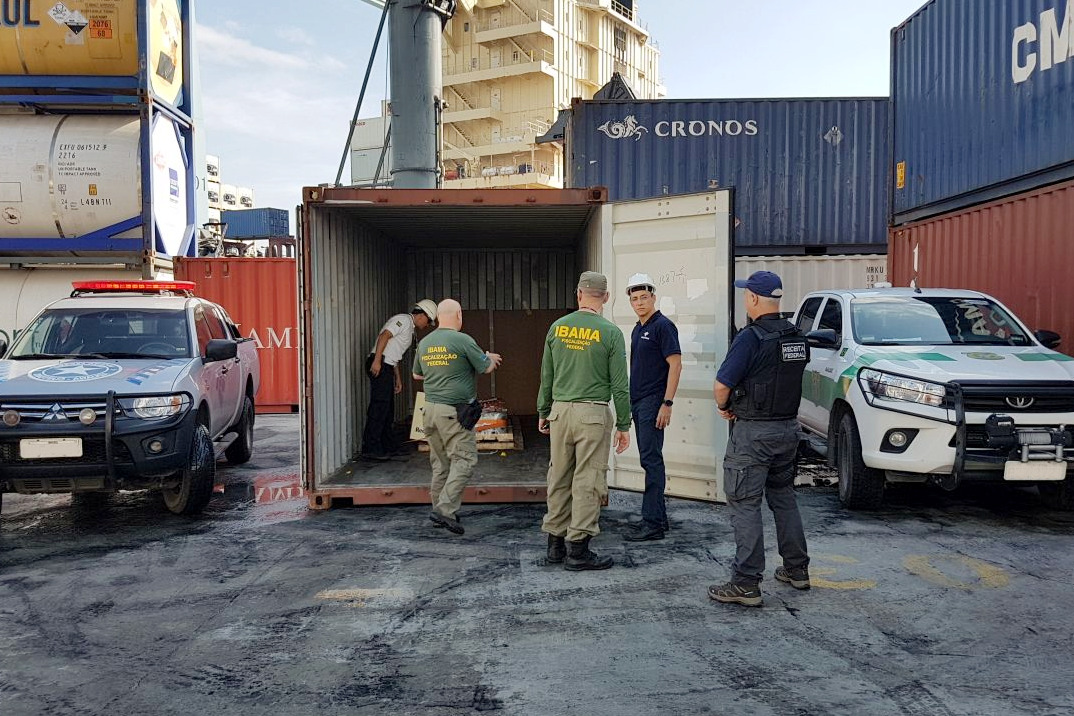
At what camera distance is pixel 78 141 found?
11.0 m

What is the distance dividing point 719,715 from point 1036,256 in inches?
259

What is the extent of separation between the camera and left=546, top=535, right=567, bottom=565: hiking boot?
5211 mm

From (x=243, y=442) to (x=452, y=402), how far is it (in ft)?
14.0

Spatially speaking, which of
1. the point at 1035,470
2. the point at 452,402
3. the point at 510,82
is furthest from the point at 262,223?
the point at 1035,470

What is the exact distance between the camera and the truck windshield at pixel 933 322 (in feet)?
22.9

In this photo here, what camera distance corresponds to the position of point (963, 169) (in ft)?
28.9

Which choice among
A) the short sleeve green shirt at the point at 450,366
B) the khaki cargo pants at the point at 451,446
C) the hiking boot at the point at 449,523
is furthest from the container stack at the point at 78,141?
the hiking boot at the point at 449,523

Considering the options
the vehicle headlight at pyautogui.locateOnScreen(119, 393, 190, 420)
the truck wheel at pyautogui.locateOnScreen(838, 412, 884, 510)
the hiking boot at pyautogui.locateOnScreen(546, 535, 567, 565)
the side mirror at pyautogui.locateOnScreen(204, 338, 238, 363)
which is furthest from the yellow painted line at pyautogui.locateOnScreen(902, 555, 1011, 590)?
the side mirror at pyautogui.locateOnScreen(204, 338, 238, 363)

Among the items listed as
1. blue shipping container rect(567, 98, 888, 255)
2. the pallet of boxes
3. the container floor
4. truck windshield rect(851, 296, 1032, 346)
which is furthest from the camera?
blue shipping container rect(567, 98, 888, 255)

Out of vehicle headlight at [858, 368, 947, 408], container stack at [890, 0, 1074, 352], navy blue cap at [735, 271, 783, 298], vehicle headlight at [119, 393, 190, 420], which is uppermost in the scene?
container stack at [890, 0, 1074, 352]

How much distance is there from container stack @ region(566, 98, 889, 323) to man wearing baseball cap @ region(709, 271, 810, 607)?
26.7 feet

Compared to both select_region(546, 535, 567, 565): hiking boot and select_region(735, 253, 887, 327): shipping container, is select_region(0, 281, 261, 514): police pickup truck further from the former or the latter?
select_region(735, 253, 887, 327): shipping container

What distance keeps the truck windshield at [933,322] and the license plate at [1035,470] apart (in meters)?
1.40

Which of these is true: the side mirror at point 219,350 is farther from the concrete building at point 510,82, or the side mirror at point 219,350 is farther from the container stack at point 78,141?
the concrete building at point 510,82
